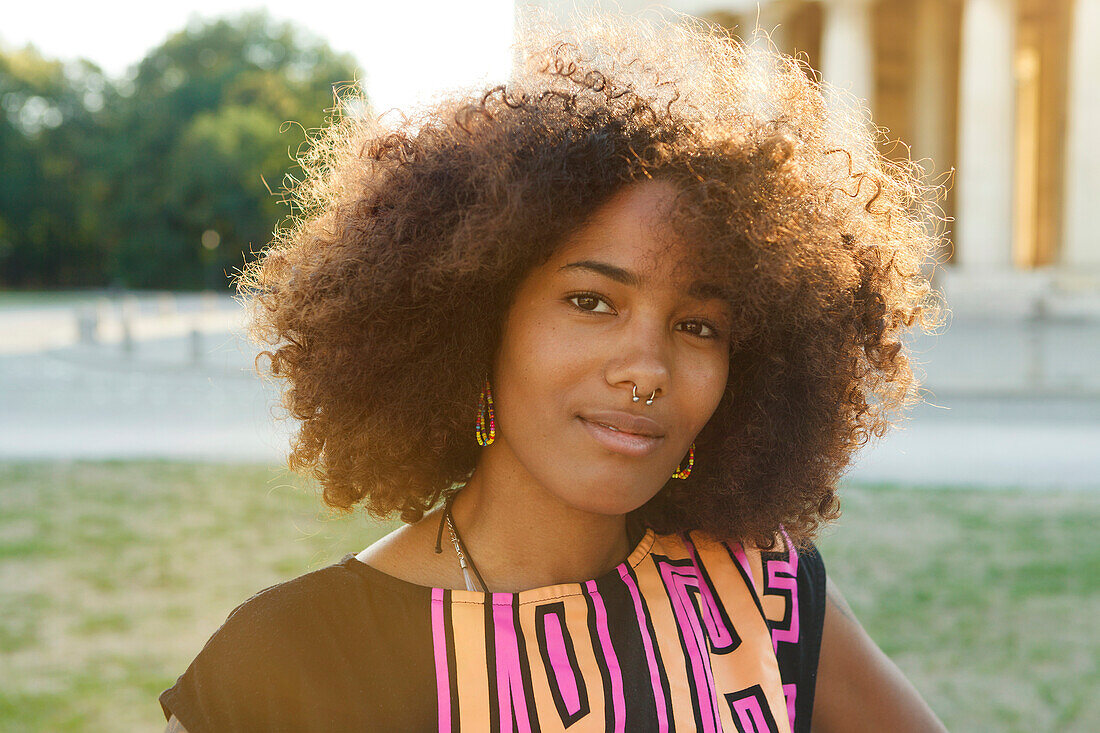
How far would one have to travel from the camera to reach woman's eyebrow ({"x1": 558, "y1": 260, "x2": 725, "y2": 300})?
1945mm

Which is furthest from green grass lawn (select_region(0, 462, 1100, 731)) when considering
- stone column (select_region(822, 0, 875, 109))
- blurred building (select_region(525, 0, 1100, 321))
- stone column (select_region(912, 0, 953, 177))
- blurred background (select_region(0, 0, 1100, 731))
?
stone column (select_region(912, 0, 953, 177))

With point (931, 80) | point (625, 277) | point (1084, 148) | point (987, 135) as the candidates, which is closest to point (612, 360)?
point (625, 277)

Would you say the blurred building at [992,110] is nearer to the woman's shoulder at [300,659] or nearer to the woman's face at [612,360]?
the woman's face at [612,360]

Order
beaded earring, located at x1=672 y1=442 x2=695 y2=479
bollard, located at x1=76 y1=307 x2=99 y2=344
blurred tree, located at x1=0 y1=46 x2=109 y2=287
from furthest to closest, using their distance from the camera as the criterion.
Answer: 1. blurred tree, located at x1=0 y1=46 x2=109 y2=287
2. bollard, located at x1=76 y1=307 x2=99 y2=344
3. beaded earring, located at x1=672 y1=442 x2=695 y2=479

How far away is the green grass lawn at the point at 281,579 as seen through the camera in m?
5.04

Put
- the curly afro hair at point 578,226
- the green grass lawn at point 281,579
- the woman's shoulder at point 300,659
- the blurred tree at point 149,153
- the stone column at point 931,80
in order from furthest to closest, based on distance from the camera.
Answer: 1. the blurred tree at point 149,153
2. the stone column at point 931,80
3. the green grass lawn at point 281,579
4. the curly afro hair at point 578,226
5. the woman's shoulder at point 300,659

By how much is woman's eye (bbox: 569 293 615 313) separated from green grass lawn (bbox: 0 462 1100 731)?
1957mm

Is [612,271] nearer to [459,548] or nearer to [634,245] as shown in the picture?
[634,245]

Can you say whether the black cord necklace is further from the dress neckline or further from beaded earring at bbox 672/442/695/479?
beaded earring at bbox 672/442/695/479

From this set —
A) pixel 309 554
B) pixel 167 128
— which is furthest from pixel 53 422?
pixel 167 128

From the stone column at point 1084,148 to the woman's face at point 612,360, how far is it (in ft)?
100

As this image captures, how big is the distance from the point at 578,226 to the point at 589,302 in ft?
0.51

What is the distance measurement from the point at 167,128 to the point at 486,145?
65.8m

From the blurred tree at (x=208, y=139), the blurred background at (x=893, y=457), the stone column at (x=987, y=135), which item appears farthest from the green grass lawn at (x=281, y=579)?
the blurred tree at (x=208, y=139)
